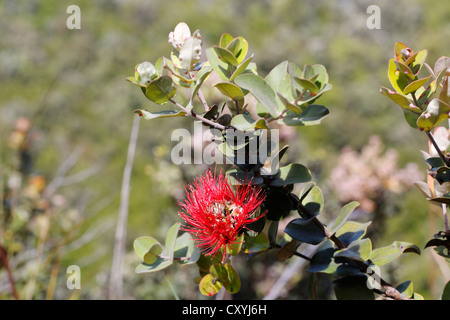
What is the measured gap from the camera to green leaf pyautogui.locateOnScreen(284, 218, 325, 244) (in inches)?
15.8

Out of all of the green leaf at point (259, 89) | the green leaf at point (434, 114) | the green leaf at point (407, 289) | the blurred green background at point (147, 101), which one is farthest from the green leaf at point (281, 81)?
the blurred green background at point (147, 101)

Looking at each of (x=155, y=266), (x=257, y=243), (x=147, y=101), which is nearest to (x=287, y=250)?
(x=257, y=243)

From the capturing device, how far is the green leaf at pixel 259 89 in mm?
361

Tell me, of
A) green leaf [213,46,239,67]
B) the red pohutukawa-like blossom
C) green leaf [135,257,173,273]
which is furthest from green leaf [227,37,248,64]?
green leaf [135,257,173,273]

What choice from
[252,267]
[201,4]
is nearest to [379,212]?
[252,267]

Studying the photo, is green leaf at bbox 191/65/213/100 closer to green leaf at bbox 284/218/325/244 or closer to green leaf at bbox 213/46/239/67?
green leaf at bbox 213/46/239/67

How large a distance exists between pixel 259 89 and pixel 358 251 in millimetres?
184

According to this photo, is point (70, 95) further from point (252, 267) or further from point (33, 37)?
point (252, 267)

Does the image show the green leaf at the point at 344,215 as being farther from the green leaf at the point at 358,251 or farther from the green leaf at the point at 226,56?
the green leaf at the point at 226,56

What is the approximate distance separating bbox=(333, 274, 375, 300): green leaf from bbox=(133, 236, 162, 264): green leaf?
0.19 meters

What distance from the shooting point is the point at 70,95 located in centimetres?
576

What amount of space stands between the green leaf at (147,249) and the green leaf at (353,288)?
0.19 metres

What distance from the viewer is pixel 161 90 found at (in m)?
0.36
